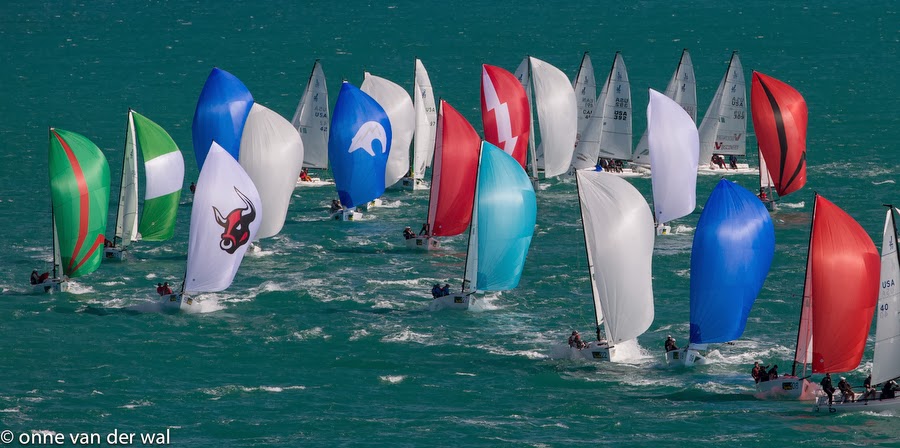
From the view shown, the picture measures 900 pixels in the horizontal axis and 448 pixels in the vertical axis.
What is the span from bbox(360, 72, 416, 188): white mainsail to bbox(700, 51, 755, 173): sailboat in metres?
21.0

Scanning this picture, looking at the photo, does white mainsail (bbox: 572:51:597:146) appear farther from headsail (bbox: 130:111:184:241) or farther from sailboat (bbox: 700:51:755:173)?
headsail (bbox: 130:111:184:241)

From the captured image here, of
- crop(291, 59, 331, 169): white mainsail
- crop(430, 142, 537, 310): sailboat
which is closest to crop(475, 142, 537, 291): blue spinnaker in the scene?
crop(430, 142, 537, 310): sailboat

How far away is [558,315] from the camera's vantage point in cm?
7656

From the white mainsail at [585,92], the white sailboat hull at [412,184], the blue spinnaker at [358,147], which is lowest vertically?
the white sailboat hull at [412,184]

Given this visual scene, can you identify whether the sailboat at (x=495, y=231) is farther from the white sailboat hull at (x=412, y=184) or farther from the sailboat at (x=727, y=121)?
the sailboat at (x=727, y=121)

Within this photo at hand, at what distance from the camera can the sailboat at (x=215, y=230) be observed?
249 feet

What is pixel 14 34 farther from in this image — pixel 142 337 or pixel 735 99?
pixel 142 337

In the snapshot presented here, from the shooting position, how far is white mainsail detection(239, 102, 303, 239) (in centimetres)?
8769

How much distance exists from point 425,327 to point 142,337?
44.4 feet

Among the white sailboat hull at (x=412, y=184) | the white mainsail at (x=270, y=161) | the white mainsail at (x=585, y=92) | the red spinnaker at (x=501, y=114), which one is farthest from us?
the white mainsail at (x=585, y=92)

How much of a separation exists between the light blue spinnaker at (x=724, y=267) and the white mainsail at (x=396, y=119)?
133 feet

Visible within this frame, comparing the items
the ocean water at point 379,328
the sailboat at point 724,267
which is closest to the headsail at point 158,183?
the ocean water at point 379,328

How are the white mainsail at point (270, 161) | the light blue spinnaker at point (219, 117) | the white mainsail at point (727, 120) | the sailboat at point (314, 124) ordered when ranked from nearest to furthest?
1. the white mainsail at point (270, 161)
2. the light blue spinnaker at point (219, 117)
3. the white mainsail at point (727, 120)
4. the sailboat at point (314, 124)

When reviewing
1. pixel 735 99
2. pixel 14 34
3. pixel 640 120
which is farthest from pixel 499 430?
pixel 14 34
